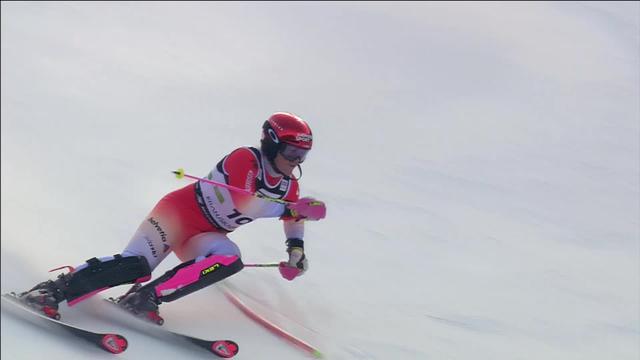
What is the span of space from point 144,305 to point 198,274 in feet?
2.02

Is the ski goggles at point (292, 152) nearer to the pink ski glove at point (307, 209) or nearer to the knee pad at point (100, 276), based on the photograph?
the pink ski glove at point (307, 209)

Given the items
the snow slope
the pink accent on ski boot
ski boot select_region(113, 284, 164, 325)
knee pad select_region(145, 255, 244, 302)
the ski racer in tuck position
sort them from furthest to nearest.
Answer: the snow slope, the pink accent on ski boot, ski boot select_region(113, 284, 164, 325), the ski racer in tuck position, knee pad select_region(145, 255, 244, 302)

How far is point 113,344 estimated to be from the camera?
5855 millimetres

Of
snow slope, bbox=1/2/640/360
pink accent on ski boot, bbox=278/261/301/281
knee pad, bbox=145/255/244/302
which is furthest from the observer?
snow slope, bbox=1/2/640/360

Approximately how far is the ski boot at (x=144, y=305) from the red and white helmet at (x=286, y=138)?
1.34m

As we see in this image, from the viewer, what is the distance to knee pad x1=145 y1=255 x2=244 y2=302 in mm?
6145

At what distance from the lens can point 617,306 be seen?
8094 mm

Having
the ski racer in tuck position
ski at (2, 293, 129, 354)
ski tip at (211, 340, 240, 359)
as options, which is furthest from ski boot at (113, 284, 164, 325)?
ski tip at (211, 340, 240, 359)

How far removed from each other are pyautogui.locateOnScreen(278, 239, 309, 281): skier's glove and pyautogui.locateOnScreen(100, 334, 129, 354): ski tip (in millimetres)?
1388

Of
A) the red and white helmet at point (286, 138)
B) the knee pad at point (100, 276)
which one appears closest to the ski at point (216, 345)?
the knee pad at point (100, 276)

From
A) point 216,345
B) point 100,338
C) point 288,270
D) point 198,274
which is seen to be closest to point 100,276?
point 100,338

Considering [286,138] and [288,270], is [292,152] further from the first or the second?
[288,270]

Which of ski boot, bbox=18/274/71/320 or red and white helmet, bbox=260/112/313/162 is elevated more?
red and white helmet, bbox=260/112/313/162

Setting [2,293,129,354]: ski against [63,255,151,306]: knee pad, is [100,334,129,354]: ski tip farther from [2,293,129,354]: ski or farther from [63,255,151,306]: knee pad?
[63,255,151,306]: knee pad
